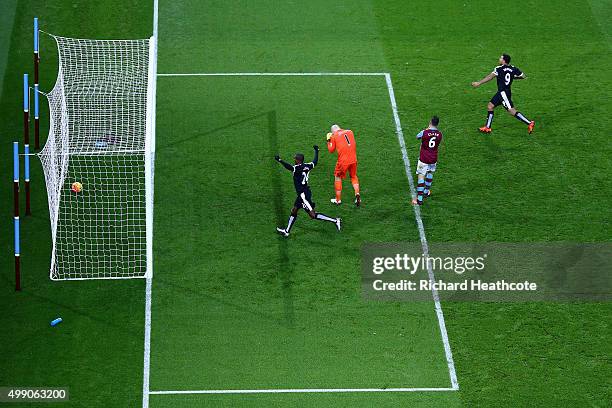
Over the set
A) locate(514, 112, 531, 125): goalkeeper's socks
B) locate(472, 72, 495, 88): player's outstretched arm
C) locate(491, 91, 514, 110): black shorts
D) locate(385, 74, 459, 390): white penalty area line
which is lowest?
locate(385, 74, 459, 390): white penalty area line

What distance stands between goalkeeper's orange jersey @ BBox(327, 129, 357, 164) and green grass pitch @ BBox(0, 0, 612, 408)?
1.12 meters

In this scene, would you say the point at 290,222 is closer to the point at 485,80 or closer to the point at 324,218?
the point at 324,218

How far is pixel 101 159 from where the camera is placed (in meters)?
25.4

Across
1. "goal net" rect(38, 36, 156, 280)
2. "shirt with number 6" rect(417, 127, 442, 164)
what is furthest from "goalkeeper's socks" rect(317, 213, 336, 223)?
"goal net" rect(38, 36, 156, 280)

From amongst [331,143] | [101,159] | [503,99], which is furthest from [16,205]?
[503,99]

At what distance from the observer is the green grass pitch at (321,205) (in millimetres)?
20312

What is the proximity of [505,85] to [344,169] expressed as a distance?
15.3ft

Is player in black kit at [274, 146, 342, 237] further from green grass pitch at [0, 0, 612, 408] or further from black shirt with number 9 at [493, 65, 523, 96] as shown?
black shirt with number 9 at [493, 65, 523, 96]

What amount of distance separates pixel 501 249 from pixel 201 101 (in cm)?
788

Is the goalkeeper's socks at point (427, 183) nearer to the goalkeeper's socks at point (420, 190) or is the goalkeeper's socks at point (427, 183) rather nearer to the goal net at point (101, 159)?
the goalkeeper's socks at point (420, 190)

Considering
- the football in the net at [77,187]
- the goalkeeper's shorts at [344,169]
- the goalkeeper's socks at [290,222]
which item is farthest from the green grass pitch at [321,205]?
the goalkeeper's shorts at [344,169]

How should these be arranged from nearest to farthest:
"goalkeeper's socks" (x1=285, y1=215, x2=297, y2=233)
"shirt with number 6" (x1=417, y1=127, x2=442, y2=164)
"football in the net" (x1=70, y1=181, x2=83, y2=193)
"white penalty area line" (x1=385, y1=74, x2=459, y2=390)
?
"white penalty area line" (x1=385, y1=74, x2=459, y2=390), "goalkeeper's socks" (x1=285, y1=215, x2=297, y2=233), "shirt with number 6" (x1=417, y1=127, x2=442, y2=164), "football in the net" (x1=70, y1=181, x2=83, y2=193)

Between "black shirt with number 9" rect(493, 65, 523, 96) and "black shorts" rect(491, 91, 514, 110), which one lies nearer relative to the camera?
"black shirt with number 9" rect(493, 65, 523, 96)

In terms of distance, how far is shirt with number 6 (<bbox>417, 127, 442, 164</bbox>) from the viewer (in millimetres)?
23594
